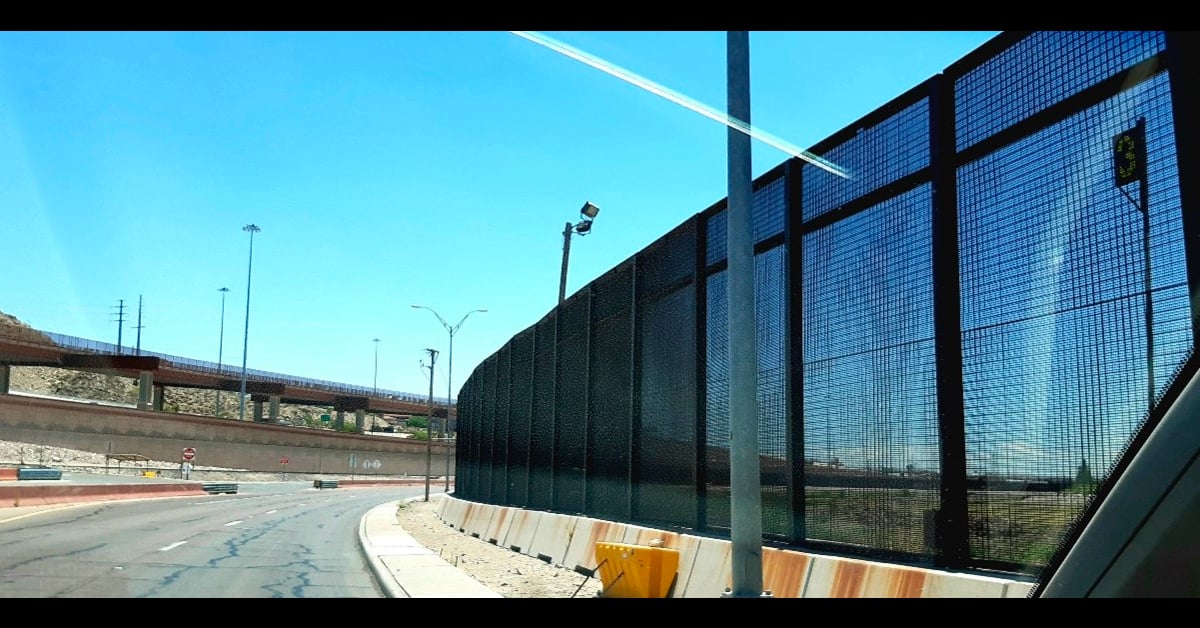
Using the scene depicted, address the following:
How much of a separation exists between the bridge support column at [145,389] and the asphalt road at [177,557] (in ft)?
161

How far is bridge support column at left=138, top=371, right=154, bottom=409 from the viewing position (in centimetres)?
7662

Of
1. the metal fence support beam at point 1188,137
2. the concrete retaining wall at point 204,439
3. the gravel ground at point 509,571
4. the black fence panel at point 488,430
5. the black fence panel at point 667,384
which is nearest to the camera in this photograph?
the metal fence support beam at point 1188,137

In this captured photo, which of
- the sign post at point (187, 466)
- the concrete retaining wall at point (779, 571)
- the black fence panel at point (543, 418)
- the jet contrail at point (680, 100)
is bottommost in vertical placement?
the sign post at point (187, 466)

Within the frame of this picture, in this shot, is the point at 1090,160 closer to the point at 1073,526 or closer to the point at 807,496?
the point at 1073,526

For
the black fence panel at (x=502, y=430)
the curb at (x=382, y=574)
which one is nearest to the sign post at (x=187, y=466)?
the black fence panel at (x=502, y=430)

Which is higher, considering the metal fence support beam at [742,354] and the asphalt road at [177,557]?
the metal fence support beam at [742,354]

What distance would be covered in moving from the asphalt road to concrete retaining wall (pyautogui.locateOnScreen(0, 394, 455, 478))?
126 feet

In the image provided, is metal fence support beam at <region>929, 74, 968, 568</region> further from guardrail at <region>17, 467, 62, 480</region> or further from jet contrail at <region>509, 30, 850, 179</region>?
guardrail at <region>17, 467, 62, 480</region>

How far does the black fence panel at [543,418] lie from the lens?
19922 millimetres

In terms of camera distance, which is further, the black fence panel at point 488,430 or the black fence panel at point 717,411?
the black fence panel at point 488,430

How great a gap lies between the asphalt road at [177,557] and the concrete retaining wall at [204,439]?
3837 cm

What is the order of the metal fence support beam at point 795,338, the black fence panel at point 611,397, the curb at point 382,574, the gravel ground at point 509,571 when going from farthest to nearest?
the black fence panel at point 611,397 → the gravel ground at point 509,571 → the curb at point 382,574 → the metal fence support beam at point 795,338

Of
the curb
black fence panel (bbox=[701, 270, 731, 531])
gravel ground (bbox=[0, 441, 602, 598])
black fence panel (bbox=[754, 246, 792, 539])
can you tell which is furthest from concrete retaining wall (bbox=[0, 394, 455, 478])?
black fence panel (bbox=[754, 246, 792, 539])

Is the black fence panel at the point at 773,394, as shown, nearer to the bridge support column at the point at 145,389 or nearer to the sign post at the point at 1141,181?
the sign post at the point at 1141,181
